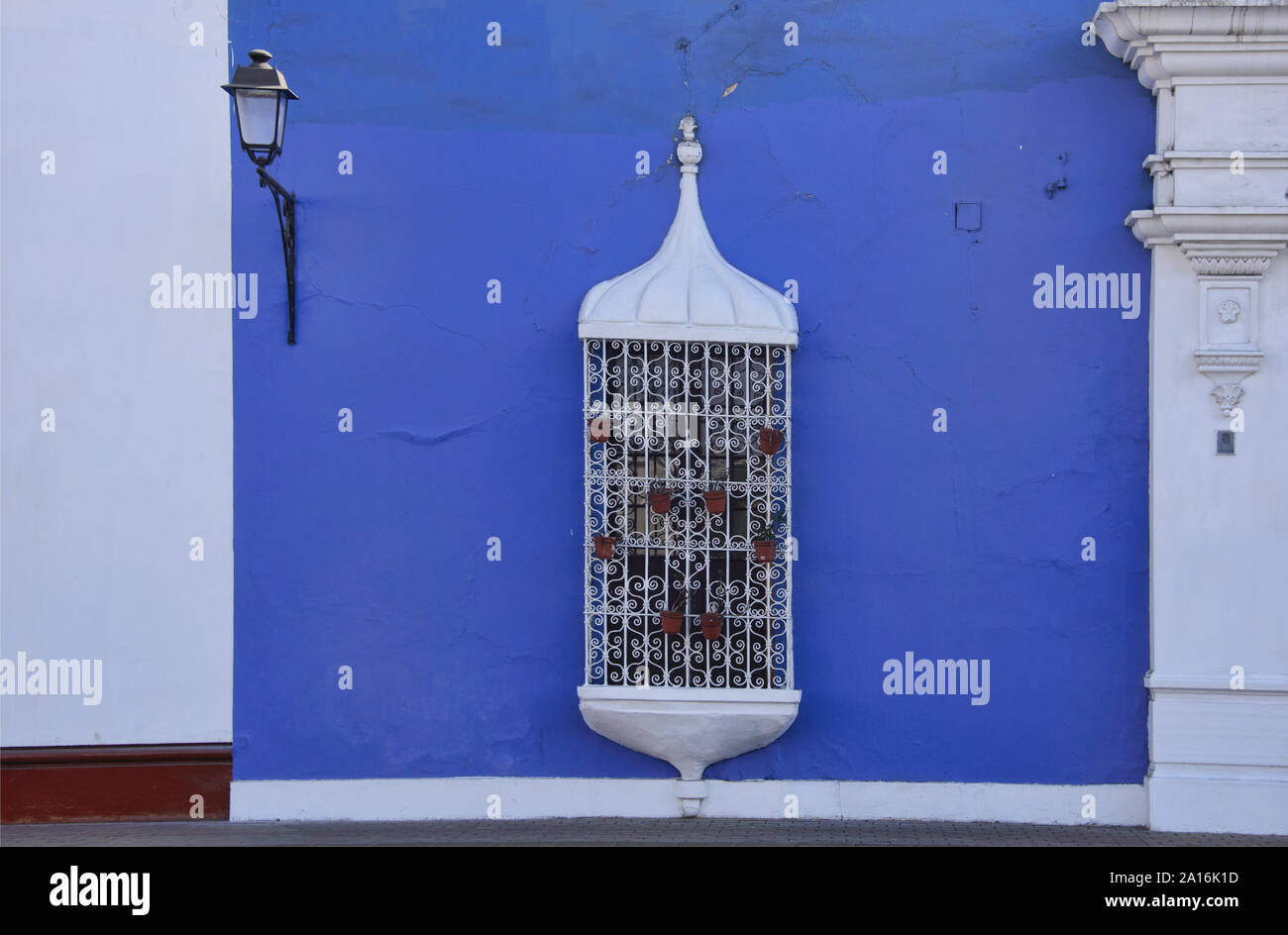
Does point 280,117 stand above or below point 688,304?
Result: above

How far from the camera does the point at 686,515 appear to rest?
6.89 meters

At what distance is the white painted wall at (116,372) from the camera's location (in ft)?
22.9

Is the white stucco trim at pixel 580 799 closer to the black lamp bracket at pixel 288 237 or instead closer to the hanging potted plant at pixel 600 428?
the hanging potted plant at pixel 600 428

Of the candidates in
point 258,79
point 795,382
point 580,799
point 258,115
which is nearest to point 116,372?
point 258,115

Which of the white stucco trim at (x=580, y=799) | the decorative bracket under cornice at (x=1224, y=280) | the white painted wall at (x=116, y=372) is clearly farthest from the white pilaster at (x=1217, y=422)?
the white painted wall at (x=116, y=372)

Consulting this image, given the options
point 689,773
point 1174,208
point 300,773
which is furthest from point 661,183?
point 300,773

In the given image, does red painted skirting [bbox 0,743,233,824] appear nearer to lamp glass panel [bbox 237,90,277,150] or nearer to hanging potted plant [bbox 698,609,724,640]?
hanging potted plant [bbox 698,609,724,640]

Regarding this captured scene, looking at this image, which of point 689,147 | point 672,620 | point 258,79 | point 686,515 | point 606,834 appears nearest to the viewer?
point 258,79

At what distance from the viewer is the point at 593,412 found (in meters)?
6.90

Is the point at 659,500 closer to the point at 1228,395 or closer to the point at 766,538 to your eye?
the point at 766,538

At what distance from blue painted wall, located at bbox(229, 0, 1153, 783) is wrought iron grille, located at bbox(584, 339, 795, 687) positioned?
0.51ft

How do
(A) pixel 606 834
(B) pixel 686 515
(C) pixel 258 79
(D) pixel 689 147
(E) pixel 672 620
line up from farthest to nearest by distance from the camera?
(D) pixel 689 147 → (B) pixel 686 515 → (E) pixel 672 620 → (A) pixel 606 834 → (C) pixel 258 79

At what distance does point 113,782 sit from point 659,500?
123 inches

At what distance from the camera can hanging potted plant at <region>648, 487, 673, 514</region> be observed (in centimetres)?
681
